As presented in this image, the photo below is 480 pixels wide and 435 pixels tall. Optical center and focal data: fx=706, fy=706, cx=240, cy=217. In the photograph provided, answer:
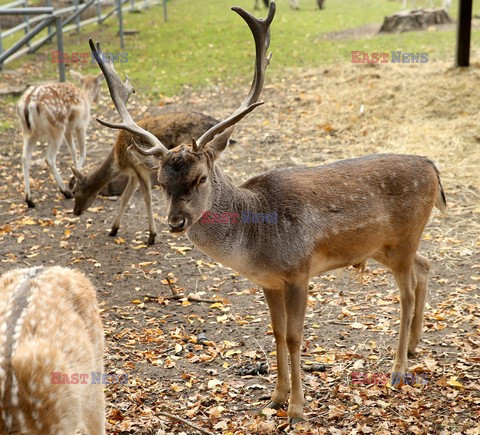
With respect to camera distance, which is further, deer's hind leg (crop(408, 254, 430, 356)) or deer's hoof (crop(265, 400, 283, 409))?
deer's hind leg (crop(408, 254, 430, 356))

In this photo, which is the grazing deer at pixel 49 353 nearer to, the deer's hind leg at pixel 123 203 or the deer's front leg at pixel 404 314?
the deer's front leg at pixel 404 314

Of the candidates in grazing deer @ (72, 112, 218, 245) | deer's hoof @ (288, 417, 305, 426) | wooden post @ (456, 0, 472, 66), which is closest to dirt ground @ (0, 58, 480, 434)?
deer's hoof @ (288, 417, 305, 426)

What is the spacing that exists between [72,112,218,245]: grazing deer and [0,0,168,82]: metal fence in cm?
370

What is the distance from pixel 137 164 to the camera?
752 cm

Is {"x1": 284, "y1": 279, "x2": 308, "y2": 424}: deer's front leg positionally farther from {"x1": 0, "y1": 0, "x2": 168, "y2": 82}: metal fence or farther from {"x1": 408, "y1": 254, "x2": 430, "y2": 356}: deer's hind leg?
{"x1": 0, "y1": 0, "x2": 168, "y2": 82}: metal fence

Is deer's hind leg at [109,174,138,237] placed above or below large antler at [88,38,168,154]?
below

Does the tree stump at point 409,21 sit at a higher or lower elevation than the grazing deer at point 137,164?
higher

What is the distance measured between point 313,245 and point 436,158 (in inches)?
218

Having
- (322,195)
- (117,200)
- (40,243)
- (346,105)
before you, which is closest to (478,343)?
(322,195)

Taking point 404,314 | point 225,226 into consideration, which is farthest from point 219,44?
point 225,226

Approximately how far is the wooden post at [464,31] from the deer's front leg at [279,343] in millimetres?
9370

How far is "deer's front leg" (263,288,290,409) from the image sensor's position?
189 inches

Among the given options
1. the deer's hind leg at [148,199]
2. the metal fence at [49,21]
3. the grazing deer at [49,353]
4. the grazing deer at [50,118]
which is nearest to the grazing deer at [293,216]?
the grazing deer at [49,353]

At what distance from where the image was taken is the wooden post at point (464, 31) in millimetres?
12477
